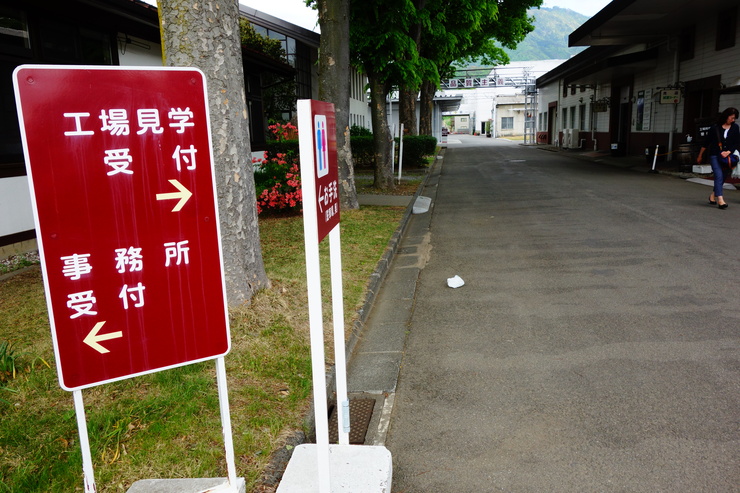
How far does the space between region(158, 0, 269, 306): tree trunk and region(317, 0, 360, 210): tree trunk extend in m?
6.55

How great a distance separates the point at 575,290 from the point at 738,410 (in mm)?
2905

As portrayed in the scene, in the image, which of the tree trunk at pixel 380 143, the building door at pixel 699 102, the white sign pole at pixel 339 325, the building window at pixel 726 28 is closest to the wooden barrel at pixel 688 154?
the building door at pixel 699 102

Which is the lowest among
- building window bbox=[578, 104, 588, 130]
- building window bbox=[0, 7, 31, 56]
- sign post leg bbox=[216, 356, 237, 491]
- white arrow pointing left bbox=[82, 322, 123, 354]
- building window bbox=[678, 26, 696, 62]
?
Result: sign post leg bbox=[216, 356, 237, 491]

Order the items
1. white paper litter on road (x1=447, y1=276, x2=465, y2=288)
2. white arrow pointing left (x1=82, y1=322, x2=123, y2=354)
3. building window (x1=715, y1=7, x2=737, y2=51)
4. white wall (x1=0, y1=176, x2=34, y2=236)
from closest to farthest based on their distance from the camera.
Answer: white arrow pointing left (x1=82, y1=322, x2=123, y2=354) → white paper litter on road (x1=447, y1=276, x2=465, y2=288) → white wall (x1=0, y1=176, x2=34, y2=236) → building window (x1=715, y1=7, x2=737, y2=51)

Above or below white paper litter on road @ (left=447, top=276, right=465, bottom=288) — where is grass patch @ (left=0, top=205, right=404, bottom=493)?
above

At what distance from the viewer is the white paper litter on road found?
6992 mm

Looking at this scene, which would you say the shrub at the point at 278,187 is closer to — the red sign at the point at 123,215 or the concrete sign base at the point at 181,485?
the concrete sign base at the point at 181,485

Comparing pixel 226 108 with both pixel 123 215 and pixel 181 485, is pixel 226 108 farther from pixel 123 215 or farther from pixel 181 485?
pixel 181 485

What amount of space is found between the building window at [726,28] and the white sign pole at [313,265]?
66.7 ft

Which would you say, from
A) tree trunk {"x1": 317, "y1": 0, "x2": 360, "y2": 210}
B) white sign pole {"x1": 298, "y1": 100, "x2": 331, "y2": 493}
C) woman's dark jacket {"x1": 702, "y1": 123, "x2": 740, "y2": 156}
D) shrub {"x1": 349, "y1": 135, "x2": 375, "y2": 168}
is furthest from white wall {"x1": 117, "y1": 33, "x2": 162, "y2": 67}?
shrub {"x1": 349, "y1": 135, "x2": 375, "y2": 168}

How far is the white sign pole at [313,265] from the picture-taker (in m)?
2.42

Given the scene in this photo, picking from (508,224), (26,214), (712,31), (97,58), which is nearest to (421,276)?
(508,224)

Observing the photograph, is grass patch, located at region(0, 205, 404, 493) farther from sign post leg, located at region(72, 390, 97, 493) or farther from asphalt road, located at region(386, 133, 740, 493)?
asphalt road, located at region(386, 133, 740, 493)

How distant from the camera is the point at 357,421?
396 centimetres
